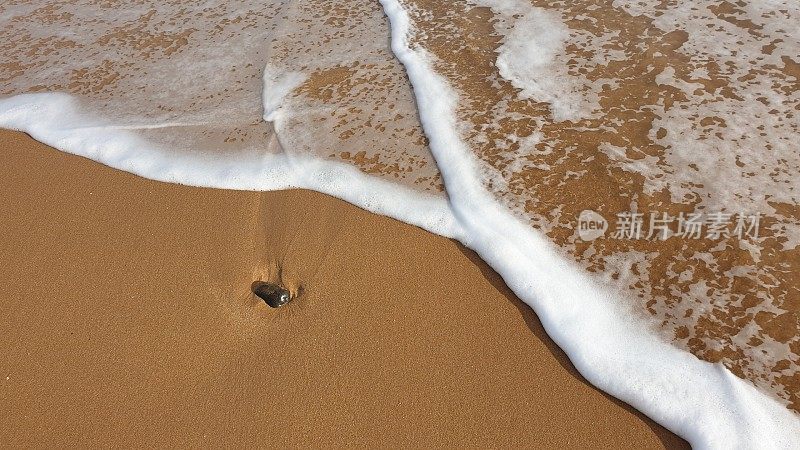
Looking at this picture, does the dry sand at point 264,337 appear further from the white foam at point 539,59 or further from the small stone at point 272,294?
the white foam at point 539,59

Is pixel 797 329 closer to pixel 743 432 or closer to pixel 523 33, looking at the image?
pixel 743 432

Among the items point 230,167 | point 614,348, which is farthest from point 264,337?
point 614,348

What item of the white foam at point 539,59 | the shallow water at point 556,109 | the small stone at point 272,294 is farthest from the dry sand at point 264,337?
the white foam at point 539,59

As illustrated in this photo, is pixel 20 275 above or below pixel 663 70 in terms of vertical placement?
below

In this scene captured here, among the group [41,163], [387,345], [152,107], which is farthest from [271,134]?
[387,345]

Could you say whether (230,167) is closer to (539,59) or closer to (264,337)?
(264,337)
